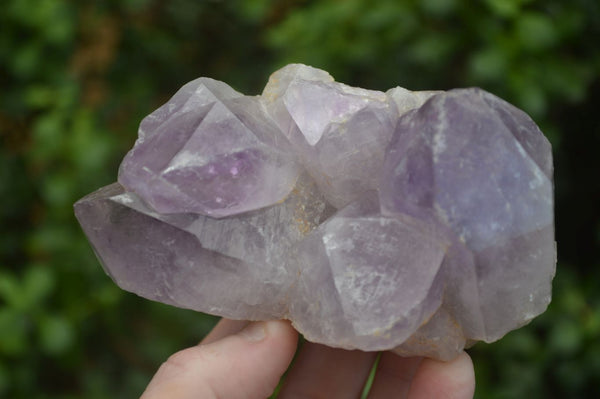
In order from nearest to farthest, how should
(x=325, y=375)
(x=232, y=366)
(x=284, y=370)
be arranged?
(x=232, y=366) → (x=284, y=370) → (x=325, y=375)

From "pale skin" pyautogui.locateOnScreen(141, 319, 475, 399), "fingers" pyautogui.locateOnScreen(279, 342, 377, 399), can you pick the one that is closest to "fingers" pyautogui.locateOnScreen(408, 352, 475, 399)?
"pale skin" pyautogui.locateOnScreen(141, 319, 475, 399)

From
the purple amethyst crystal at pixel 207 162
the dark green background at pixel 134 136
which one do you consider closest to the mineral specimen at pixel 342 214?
the purple amethyst crystal at pixel 207 162

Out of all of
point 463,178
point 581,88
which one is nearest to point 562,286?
point 581,88

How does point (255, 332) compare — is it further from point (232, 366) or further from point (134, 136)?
point (134, 136)

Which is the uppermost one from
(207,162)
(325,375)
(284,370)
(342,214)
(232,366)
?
(207,162)

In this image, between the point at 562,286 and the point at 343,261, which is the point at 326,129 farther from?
the point at 562,286

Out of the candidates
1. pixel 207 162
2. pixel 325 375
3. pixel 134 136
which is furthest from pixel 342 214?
pixel 134 136
